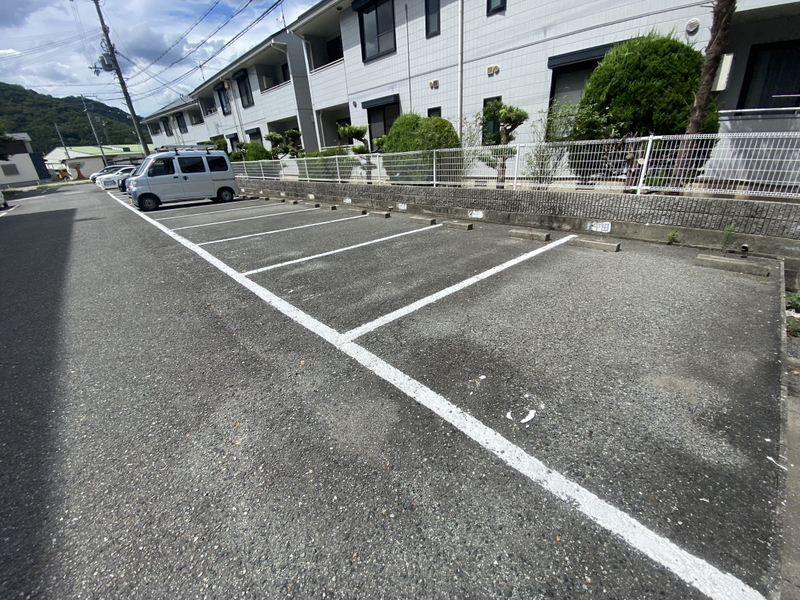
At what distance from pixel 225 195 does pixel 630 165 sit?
41.8 feet

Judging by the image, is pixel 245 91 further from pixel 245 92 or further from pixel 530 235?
pixel 530 235

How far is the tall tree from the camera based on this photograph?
4348 mm

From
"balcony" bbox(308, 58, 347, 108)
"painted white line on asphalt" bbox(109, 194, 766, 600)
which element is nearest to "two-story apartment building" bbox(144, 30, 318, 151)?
"balcony" bbox(308, 58, 347, 108)

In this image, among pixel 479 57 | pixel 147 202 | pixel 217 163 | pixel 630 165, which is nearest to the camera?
pixel 630 165

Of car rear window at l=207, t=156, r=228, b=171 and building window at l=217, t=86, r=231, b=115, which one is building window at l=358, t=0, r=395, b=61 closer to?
car rear window at l=207, t=156, r=228, b=171

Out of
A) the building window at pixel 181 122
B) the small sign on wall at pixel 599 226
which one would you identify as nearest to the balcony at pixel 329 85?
the small sign on wall at pixel 599 226

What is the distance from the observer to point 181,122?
32.5 metres

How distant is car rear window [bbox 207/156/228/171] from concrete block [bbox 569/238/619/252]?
39.7ft

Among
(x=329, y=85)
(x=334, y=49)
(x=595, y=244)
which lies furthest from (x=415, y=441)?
(x=334, y=49)

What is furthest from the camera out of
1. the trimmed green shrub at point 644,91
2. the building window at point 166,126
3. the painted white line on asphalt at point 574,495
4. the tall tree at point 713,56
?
the building window at point 166,126

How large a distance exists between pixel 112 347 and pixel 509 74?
32.9 ft

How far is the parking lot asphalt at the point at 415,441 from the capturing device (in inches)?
51.7

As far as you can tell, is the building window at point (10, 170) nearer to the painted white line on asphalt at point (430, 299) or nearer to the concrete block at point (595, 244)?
the painted white line on asphalt at point (430, 299)

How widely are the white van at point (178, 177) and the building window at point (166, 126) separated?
30.1m
